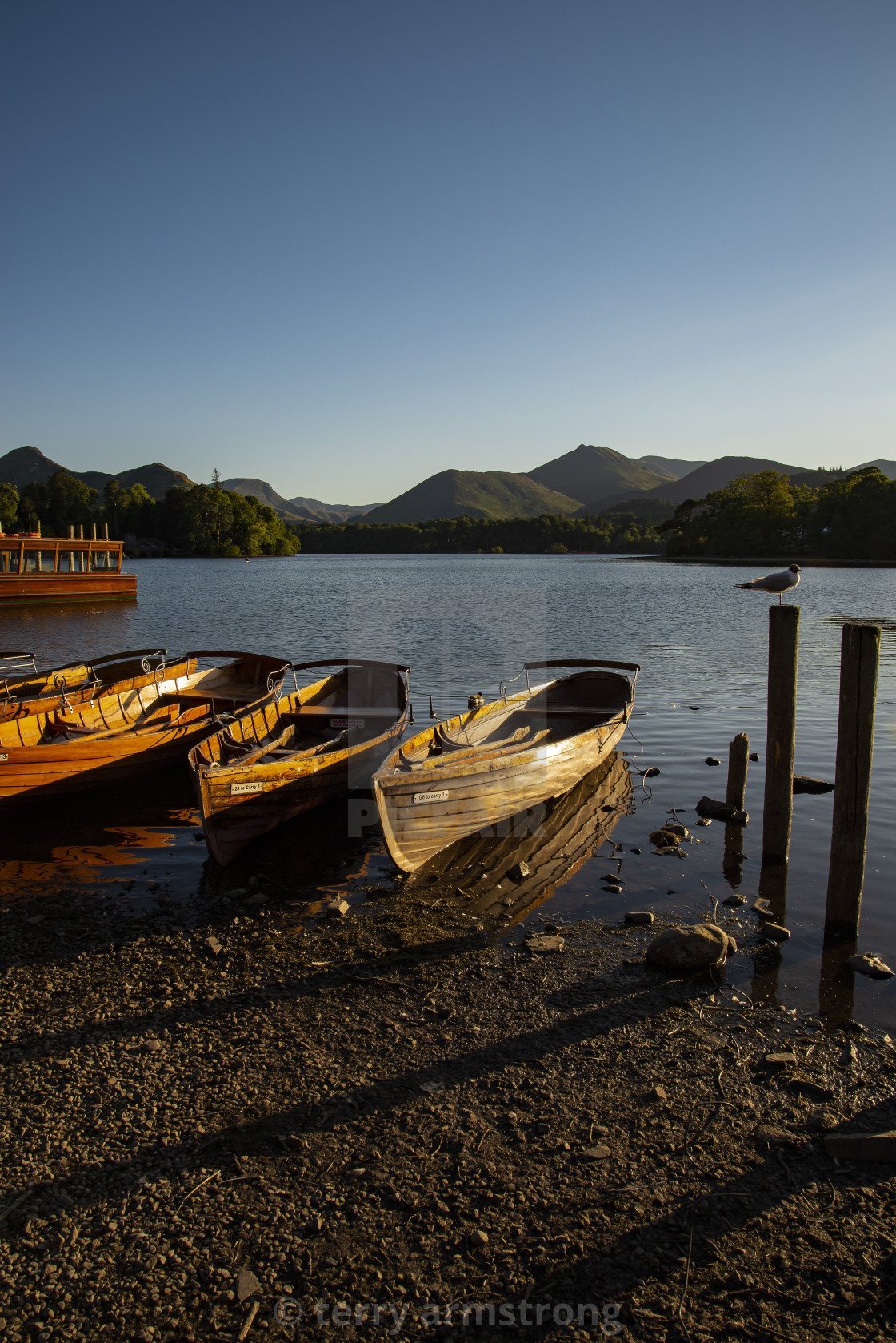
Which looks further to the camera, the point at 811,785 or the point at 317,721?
the point at 317,721

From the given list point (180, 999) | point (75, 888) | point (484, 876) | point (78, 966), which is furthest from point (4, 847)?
point (484, 876)

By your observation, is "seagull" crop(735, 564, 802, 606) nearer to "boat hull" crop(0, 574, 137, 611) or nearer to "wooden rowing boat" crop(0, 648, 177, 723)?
"wooden rowing boat" crop(0, 648, 177, 723)

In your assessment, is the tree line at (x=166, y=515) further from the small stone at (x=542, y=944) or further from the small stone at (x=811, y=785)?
the small stone at (x=542, y=944)

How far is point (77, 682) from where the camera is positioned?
1716 cm

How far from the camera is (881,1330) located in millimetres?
4000

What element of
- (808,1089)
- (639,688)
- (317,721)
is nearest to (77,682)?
(317,721)

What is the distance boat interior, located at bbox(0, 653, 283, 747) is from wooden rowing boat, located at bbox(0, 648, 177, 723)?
115 millimetres

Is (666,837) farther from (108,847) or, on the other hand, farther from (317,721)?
(108,847)

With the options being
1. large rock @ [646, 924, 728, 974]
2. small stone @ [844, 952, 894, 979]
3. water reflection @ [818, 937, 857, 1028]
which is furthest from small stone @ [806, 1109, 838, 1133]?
small stone @ [844, 952, 894, 979]

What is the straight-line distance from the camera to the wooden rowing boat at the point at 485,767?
9.85m

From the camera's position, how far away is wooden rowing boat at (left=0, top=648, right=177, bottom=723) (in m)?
14.9

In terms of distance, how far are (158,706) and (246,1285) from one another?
13.7m

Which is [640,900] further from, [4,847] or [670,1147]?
[4,847]

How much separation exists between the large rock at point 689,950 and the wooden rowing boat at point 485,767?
11.0 ft
